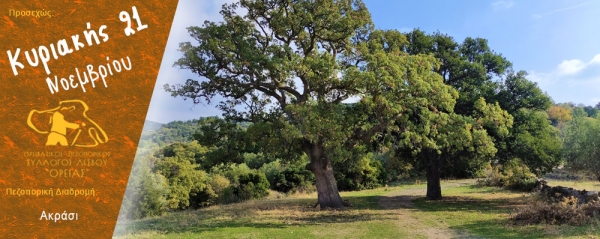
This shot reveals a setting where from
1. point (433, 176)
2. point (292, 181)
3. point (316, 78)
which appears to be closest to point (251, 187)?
point (292, 181)

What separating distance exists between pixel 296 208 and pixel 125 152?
515 inches

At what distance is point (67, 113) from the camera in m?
5.28

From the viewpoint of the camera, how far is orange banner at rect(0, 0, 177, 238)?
17.1ft

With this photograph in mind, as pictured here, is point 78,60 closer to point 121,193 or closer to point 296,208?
point 121,193

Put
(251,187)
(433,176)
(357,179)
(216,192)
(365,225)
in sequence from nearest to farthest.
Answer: (365,225) < (433,176) < (251,187) < (216,192) < (357,179)

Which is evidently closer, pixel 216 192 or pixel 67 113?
pixel 67 113

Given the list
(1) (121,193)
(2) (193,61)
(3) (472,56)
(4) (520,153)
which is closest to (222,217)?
(2) (193,61)

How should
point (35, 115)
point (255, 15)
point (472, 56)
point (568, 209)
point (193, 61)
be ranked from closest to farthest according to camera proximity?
1. point (35, 115)
2. point (568, 209)
3. point (193, 61)
4. point (255, 15)
5. point (472, 56)

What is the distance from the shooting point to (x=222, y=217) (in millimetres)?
14977

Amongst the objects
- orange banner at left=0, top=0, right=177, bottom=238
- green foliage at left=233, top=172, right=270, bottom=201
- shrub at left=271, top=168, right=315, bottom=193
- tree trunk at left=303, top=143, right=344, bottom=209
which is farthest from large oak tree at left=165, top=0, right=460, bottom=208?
shrub at left=271, top=168, right=315, bottom=193

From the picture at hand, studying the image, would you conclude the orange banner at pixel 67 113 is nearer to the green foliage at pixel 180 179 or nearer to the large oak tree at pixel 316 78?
the large oak tree at pixel 316 78

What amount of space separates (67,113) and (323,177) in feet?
42.1

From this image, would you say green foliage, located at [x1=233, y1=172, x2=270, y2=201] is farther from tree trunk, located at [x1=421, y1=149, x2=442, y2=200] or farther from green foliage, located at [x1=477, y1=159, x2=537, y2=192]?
green foliage, located at [x1=477, y1=159, x2=537, y2=192]

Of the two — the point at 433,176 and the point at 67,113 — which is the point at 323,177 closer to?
the point at 433,176
